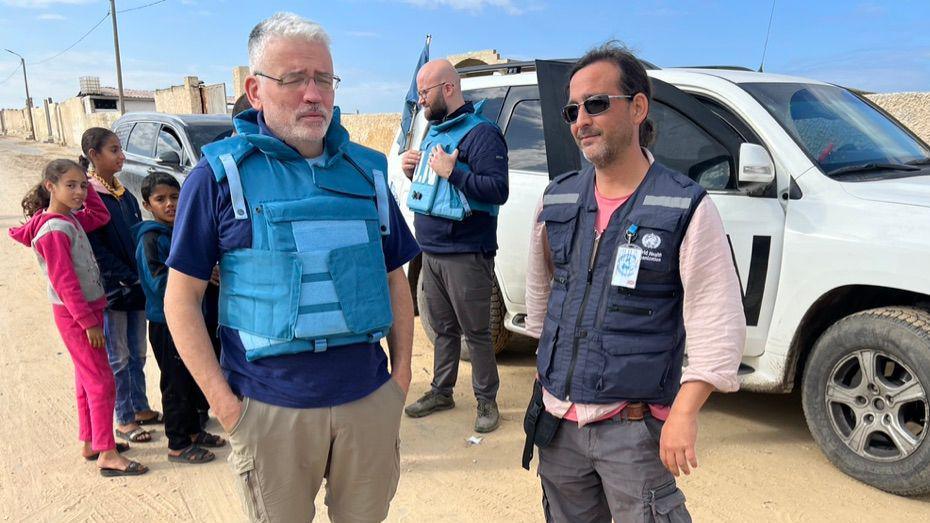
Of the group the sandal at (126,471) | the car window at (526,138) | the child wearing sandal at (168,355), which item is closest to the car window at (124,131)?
the child wearing sandal at (168,355)

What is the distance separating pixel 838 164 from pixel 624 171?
7.09 ft

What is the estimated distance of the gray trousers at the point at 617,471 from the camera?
5.55 feet

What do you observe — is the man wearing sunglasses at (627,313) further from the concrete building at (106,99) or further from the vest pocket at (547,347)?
the concrete building at (106,99)

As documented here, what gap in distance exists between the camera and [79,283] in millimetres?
3158

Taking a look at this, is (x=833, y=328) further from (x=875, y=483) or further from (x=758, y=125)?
(x=758, y=125)

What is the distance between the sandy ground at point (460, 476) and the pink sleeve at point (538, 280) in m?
1.26

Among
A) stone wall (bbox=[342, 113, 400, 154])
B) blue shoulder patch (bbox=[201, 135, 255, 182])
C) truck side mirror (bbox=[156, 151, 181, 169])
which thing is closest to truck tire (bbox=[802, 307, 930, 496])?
blue shoulder patch (bbox=[201, 135, 255, 182])

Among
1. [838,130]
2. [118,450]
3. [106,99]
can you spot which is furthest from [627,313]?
[106,99]

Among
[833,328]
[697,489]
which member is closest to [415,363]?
[697,489]

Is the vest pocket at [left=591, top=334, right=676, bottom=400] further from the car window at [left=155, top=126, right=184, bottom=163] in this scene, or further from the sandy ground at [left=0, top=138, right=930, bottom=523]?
the car window at [left=155, top=126, right=184, bottom=163]

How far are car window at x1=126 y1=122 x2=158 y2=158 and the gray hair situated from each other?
23.4 ft

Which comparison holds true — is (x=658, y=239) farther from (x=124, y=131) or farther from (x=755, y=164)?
(x=124, y=131)

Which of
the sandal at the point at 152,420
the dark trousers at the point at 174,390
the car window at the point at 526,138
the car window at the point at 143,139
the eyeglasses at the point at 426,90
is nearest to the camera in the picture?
the dark trousers at the point at 174,390

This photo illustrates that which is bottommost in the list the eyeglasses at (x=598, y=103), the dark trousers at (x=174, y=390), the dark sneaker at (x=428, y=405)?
the dark sneaker at (x=428, y=405)
